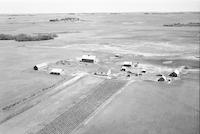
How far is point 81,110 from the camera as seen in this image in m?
26.7

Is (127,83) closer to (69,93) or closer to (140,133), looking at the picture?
(69,93)

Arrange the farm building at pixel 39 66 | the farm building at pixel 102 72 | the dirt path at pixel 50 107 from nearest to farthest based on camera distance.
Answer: the dirt path at pixel 50 107, the farm building at pixel 102 72, the farm building at pixel 39 66

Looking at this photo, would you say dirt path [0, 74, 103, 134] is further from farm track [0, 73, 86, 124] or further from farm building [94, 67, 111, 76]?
farm building [94, 67, 111, 76]

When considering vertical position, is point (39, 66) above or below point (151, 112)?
above

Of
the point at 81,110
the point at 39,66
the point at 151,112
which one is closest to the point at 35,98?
the point at 81,110

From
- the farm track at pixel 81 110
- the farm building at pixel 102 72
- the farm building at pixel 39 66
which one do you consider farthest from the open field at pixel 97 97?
the farm building at pixel 39 66

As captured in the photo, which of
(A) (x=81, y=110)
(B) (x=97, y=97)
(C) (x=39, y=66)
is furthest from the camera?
(C) (x=39, y=66)

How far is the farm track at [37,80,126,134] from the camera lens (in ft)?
74.5

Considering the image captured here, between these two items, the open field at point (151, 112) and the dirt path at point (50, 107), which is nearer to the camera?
the dirt path at point (50, 107)

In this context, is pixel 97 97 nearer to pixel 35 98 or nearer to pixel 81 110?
pixel 81 110

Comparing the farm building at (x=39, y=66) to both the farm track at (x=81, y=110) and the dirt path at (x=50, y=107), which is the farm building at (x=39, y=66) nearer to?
the dirt path at (x=50, y=107)

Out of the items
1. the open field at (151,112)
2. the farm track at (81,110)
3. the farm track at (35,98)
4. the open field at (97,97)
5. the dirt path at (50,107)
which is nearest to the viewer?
the farm track at (81,110)

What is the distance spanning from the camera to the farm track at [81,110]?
22703mm

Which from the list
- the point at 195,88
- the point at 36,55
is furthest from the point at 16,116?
the point at 36,55
